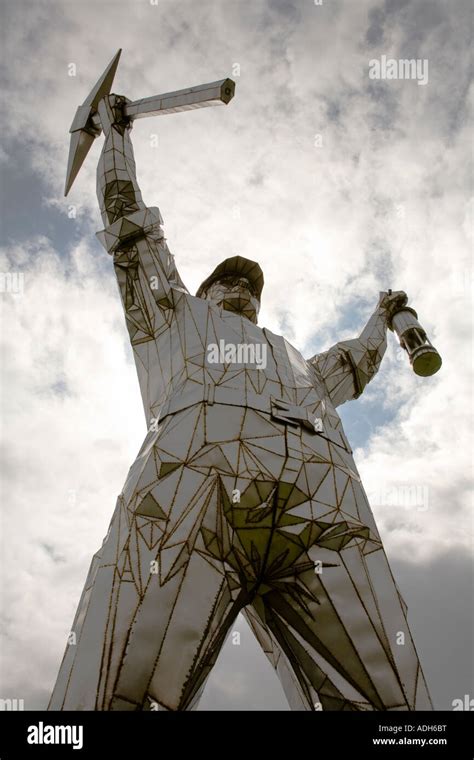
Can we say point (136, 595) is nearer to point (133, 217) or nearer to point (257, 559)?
point (257, 559)

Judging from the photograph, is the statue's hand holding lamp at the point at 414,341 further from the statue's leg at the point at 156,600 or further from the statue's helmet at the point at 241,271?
the statue's leg at the point at 156,600

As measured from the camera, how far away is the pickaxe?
8457 millimetres

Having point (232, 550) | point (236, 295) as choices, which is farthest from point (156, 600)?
point (236, 295)

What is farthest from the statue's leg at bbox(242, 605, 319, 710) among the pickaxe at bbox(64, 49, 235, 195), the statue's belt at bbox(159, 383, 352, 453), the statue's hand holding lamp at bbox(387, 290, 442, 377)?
the pickaxe at bbox(64, 49, 235, 195)

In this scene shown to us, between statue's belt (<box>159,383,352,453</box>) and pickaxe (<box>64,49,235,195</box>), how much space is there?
4278 mm

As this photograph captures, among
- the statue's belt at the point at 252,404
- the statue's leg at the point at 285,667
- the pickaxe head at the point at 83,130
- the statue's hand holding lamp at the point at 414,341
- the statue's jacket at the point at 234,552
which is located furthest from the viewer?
the pickaxe head at the point at 83,130

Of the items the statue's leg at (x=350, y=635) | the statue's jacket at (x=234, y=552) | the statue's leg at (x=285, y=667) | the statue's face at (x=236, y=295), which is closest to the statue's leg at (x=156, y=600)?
the statue's jacket at (x=234, y=552)

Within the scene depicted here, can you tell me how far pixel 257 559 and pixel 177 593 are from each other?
0.84 m

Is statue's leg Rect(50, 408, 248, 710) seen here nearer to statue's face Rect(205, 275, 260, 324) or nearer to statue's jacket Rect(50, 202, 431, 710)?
statue's jacket Rect(50, 202, 431, 710)

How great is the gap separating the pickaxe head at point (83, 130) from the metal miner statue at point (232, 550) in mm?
2513

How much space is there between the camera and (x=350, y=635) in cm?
525

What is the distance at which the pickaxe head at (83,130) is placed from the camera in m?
9.35

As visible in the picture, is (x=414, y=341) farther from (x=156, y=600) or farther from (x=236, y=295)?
(x=156, y=600)
